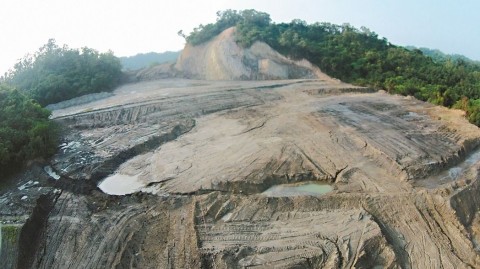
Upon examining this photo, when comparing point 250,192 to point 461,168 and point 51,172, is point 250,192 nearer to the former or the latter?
point 51,172

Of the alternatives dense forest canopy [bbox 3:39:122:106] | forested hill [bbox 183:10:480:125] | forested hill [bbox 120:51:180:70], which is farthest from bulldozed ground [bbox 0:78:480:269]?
forested hill [bbox 120:51:180:70]

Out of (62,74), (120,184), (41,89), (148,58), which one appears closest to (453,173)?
(120,184)

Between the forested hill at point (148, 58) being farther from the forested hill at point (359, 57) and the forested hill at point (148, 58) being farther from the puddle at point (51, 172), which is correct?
the puddle at point (51, 172)

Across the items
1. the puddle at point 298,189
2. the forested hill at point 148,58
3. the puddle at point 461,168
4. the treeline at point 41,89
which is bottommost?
the puddle at point 461,168

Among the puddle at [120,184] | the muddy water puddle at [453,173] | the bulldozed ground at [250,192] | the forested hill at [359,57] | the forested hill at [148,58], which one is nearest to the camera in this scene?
the bulldozed ground at [250,192]

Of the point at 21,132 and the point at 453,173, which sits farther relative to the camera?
the point at 21,132

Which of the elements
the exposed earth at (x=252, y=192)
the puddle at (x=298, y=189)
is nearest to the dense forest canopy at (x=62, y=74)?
the exposed earth at (x=252, y=192)

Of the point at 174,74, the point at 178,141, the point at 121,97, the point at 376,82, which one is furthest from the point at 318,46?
the point at 178,141
